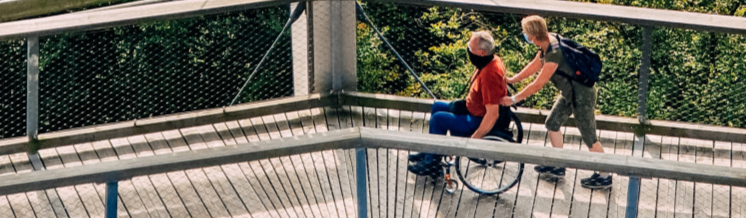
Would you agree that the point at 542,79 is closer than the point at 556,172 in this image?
No

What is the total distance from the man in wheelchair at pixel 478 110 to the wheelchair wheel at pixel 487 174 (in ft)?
0.36

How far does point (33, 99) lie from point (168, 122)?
0.92 m

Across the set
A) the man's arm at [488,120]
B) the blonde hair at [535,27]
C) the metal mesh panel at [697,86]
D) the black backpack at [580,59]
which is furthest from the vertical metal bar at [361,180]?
the metal mesh panel at [697,86]

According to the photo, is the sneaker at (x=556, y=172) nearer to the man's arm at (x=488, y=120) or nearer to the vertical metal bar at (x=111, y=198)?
the man's arm at (x=488, y=120)

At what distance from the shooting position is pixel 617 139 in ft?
23.3

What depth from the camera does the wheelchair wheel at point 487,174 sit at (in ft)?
19.0

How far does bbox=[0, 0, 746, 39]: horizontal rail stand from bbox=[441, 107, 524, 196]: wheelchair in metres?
1.07

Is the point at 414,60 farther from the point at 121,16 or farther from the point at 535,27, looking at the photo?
the point at 535,27

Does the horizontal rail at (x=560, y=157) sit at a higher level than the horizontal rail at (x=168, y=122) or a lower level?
higher

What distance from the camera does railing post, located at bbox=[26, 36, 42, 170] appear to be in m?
6.52

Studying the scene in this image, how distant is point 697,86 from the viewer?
33.1 ft

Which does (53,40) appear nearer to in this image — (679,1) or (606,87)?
(606,87)

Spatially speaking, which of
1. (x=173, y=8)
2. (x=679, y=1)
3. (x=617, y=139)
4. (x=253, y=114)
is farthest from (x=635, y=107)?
(x=679, y=1)

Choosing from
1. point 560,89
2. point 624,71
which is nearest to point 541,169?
point 560,89
